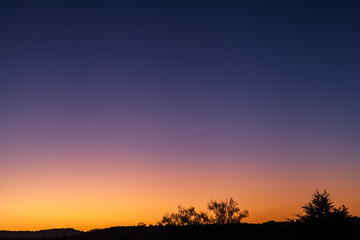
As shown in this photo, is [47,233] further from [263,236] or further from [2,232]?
[263,236]

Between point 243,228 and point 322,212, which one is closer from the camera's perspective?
point 322,212

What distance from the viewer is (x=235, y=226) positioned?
159ft

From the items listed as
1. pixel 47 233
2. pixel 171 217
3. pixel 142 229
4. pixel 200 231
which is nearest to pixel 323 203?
pixel 200 231

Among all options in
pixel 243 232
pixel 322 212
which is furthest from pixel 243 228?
pixel 322 212

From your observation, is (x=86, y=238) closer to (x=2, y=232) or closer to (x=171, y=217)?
(x=171, y=217)

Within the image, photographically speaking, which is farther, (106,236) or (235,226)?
(106,236)

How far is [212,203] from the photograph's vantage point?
49.5 m

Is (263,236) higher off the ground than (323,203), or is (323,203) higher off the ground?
(323,203)

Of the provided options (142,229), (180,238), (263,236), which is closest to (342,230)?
(263,236)

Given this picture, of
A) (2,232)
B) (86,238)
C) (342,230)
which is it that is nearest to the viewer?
(342,230)

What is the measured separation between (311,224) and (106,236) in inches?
1699

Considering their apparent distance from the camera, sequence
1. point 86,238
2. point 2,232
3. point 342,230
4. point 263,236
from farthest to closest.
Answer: point 2,232 → point 86,238 → point 263,236 → point 342,230

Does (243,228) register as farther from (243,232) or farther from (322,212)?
(322,212)

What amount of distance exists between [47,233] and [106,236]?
126958 millimetres
